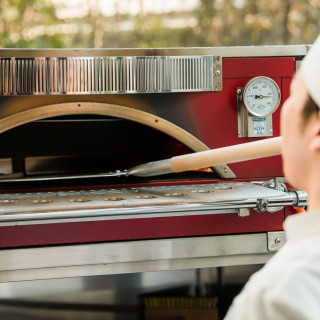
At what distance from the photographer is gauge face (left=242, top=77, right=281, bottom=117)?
1811 millimetres

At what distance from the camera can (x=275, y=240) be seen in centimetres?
168

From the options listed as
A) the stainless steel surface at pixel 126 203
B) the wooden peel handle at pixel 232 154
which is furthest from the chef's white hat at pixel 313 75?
the stainless steel surface at pixel 126 203

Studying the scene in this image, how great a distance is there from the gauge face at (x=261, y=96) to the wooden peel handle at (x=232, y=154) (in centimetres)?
39

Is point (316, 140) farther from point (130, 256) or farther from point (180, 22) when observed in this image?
point (180, 22)

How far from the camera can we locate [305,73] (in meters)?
0.69

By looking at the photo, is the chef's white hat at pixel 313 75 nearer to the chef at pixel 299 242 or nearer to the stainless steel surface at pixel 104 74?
the chef at pixel 299 242

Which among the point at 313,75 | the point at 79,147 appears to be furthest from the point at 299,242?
the point at 79,147

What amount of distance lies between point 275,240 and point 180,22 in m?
5.99

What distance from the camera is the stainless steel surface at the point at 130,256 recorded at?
1486 millimetres

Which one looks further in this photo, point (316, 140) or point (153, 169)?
point (153, 169)

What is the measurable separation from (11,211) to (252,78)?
1.00 meters

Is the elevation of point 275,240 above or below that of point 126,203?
below

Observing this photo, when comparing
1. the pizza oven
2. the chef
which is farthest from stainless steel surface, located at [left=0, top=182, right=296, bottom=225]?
the chef

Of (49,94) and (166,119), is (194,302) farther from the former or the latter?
(49,94)
